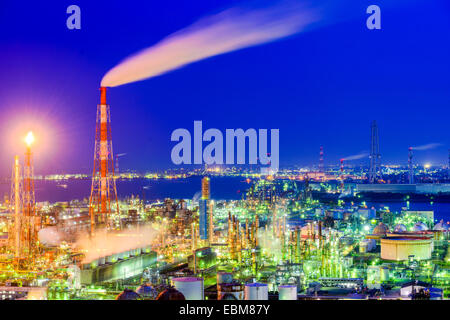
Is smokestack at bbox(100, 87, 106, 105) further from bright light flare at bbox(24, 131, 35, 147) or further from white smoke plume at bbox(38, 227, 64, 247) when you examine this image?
white smoke plume at bbox(38, 227, 64, 247)

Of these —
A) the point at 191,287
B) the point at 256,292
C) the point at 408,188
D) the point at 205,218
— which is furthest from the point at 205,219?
the point at 408,188

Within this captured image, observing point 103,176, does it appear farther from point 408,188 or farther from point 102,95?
point 408,188

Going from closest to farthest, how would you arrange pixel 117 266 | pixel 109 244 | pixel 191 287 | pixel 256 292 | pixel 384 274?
pixel 256 292 < pixel 191 287 < pixel 117 266 < pixel 384 274 < pixel 109 244

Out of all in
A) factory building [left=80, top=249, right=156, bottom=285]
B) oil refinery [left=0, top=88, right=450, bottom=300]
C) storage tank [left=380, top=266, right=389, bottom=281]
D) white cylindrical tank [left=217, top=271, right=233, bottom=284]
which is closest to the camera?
oil refinery [left=0, top=88, right=450, bottom=300]

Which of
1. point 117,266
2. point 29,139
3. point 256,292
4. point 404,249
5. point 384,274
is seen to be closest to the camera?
point 256,292

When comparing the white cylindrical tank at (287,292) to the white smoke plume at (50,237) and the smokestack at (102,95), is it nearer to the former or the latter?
the smokestack at (102,95)

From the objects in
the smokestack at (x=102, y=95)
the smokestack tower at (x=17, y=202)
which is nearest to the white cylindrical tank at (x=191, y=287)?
the smokestack at (x=102, y=95)

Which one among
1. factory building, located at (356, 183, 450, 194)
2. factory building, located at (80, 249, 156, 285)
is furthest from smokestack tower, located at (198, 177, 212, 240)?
factory building, located at (356, 183, 450, 194)

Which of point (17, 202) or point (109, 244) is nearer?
point (17, 202)
